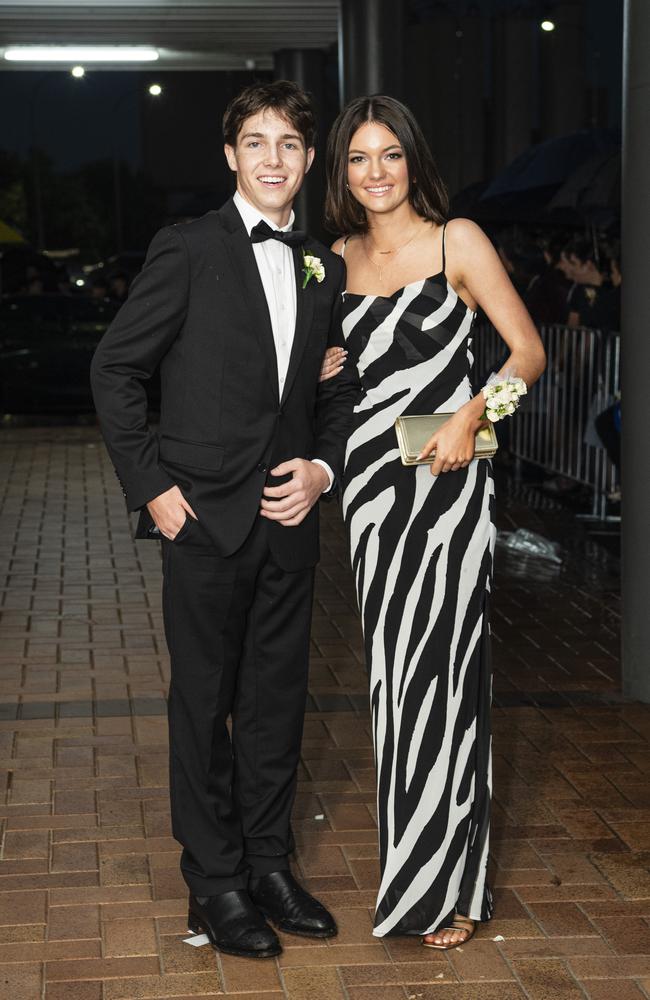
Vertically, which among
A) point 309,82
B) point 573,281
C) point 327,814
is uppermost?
point 309,82

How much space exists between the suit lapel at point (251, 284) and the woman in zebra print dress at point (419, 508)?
26 centimetres

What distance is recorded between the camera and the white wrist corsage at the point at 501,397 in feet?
12.2

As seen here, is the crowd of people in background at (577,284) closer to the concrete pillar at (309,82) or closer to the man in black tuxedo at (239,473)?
the concrete pillar at (309,82)

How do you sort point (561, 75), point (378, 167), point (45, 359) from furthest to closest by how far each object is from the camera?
point (561, 75), point (45, 359), point (378, 167)

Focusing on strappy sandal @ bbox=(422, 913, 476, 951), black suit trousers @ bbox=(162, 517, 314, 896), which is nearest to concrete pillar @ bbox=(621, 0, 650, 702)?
strappy sandal @ bbox=(422, 913, 476, 951)

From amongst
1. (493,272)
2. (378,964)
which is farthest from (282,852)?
(493,272)

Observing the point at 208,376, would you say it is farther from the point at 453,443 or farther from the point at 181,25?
the point at 181,25

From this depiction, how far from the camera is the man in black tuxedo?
3.67 m

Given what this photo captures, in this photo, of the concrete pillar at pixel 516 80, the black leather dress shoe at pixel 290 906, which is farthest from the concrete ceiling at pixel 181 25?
the concrete pillar at pixel 516 80

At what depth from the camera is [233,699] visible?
4.01 m

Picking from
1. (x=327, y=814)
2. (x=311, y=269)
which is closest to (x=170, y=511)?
(x=311, y=269)

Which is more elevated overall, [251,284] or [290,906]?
[251,284]

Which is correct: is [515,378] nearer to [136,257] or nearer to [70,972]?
[70,972]

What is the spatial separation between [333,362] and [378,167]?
1.72 feet
